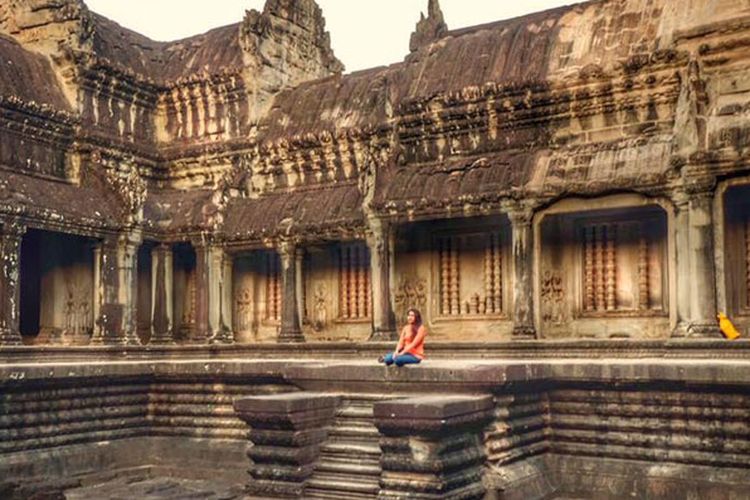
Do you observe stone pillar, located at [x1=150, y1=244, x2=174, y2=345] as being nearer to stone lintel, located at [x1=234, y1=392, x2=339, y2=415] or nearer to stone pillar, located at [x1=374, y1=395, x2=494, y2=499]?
stone lintel, located at [x1=234, y1=392, x2=339, y2=415]

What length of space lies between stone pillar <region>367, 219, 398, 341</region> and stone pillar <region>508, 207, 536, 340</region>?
8.91 ft

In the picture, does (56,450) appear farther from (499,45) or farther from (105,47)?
(105,47)

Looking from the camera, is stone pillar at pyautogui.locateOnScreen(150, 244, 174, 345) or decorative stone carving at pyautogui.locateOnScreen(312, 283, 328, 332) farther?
stone pillar at pyautogui.locateOnScreen(150, 244, 174, 345)

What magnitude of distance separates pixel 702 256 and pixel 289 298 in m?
8.71

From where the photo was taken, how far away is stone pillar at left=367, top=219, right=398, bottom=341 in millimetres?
17672

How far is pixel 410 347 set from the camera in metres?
10.0

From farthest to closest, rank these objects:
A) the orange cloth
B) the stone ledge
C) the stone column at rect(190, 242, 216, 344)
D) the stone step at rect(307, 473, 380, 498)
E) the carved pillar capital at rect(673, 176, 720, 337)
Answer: the stone column at rect(190, 242, 216, 344) < the carved pillar capital at rect(673, 176, 720, 337) < the orange cloth < the stone step at rect(307, 473, 380, 498) < the stone ledge

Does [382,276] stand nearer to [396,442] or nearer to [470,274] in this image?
[470,274]

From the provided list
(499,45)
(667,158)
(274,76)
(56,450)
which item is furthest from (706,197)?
(274,76)

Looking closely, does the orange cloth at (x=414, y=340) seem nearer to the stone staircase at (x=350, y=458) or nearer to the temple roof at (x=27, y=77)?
the stone staircase at (x=350, y=458)

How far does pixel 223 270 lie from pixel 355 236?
3848 mm

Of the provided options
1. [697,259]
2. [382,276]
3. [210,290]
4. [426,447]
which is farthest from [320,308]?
[426,447]

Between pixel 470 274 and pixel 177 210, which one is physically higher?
pixel 177 210

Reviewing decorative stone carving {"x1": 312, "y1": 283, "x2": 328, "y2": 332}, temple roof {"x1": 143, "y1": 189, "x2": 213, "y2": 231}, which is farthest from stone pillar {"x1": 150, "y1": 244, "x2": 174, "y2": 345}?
decorative stone carving {"x1": 312, "y1": 283, "x2": 328, "y2": 332}
